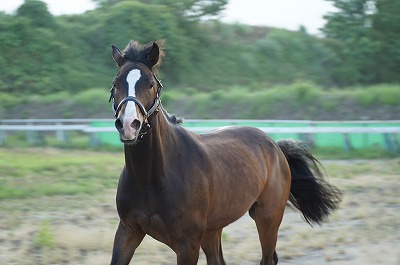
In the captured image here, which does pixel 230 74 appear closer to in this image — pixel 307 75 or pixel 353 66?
pixel 307 75

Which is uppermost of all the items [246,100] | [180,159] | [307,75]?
[180,159]

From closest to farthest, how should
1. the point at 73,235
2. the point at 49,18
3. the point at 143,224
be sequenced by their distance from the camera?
the point at 143,224 → the point at 73,235 → the point at 49,18

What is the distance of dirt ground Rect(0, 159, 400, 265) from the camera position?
718cm

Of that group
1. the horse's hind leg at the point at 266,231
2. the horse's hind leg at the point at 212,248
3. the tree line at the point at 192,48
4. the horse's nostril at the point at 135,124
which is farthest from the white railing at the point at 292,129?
the horse's nostril at the point at 135,124

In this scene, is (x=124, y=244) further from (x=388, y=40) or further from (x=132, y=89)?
(x=388, y=40)

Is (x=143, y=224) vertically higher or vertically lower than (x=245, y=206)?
higher

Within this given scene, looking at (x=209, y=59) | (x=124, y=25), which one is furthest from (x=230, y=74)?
(x=124, y=25)

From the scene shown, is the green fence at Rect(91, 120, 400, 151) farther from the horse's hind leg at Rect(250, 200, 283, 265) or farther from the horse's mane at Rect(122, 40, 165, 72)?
the horse's mane at Rect(122, 40, 165, 72)

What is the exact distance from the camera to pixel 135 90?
4.61 metres

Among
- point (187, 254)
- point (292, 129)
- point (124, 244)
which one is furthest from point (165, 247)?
point (292, 129)

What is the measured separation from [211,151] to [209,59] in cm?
3112

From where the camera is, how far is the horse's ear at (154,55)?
16.1ft

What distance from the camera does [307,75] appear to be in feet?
119

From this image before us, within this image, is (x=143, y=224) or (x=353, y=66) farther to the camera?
(x=353, y=66)
